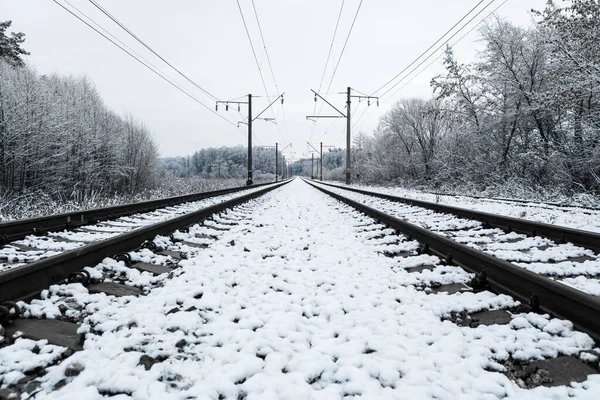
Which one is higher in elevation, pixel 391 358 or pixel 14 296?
pixel 14 296

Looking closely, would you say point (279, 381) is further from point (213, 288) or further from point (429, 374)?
point (213, 288)

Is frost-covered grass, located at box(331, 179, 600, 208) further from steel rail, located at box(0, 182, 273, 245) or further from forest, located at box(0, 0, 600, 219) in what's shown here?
steel rail, located at box(0, 182, 273, 245)

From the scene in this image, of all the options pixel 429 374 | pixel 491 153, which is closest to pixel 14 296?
pixel 429 374

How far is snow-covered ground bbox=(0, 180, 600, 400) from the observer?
1516 millimetres

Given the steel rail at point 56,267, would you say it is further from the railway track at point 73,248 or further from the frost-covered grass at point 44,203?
the frost-covered grass at point 44,203

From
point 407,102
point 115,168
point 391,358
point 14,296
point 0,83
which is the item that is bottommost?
point 391,358

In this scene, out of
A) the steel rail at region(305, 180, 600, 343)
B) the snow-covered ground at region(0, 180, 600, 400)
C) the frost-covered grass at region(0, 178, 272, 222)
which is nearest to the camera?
the snow-covered ground at region(0, 180, 600, 400)

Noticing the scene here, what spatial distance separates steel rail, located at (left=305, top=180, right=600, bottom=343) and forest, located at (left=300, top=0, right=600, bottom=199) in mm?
10266

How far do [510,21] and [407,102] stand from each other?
1662 cm

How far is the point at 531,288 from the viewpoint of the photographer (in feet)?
7.75

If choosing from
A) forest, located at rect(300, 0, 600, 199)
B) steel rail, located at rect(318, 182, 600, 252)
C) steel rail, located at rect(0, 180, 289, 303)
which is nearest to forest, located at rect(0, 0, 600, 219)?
forest, located at rect(300, 0, 600, 199)

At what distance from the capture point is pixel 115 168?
Result: 69.1ft

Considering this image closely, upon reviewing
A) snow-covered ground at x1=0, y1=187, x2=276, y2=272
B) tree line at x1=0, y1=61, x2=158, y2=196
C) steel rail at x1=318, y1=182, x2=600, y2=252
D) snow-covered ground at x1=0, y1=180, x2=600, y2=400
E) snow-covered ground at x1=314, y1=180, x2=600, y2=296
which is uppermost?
tree line at x1=0, y1=61, x2=158, y2=196

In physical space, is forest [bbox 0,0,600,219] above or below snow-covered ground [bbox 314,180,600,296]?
above
